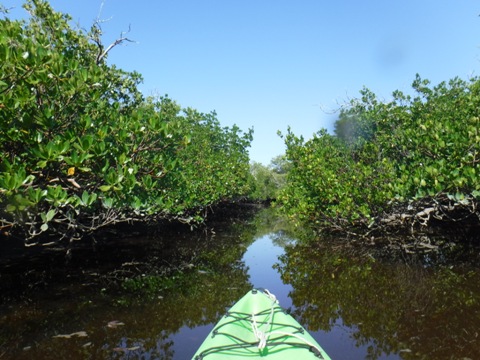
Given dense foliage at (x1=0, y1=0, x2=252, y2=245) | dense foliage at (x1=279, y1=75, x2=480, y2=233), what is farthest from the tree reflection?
dense foliage at (x1=0, y1=0, x2=252, y2=245)

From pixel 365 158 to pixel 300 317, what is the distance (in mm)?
8949

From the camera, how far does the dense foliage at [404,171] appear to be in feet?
26.6

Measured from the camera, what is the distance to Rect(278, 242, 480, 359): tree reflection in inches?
199

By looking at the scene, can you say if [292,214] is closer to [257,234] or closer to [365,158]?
[365,158]

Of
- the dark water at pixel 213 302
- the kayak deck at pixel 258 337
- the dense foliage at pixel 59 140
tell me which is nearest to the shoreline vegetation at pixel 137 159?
the dense foliage at pixel 59 140

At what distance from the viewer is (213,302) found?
721cm

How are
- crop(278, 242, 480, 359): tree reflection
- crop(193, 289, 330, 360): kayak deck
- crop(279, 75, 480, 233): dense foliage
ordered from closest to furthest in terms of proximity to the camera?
crop(193, 289, 330, 360): kayak deck → crop(278, 242, 480, 359): tree reflection → crop(279, 75, 480, 233): dense foliage

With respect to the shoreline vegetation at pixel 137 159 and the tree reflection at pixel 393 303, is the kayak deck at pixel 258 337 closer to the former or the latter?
the tree reflection at pixel 393 303

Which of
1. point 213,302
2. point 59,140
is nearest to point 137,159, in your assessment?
point 59,140

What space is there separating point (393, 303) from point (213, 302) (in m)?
3.51

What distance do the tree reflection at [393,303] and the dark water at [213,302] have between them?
0.02m

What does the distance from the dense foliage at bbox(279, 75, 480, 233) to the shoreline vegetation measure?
42 mm

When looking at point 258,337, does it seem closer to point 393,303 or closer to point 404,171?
point 393,303

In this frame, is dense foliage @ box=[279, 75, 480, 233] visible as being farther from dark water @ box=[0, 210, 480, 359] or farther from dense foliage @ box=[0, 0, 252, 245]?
dense foliage @ box=[0, 0, 252, 245]
